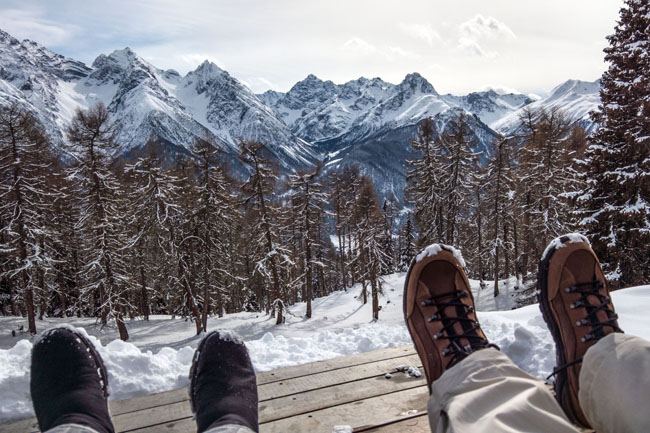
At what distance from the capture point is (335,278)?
46062 mm

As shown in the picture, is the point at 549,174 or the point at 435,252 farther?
the point at 549,174

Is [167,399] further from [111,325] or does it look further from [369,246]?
[111,325]

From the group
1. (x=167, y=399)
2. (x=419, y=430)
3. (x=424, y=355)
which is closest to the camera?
(x=419, y=430)

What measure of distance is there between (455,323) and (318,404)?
100 cm

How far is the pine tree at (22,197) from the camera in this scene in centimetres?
1439

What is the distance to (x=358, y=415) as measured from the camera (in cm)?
210

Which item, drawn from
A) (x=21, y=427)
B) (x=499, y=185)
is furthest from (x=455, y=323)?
(x=499, y=185)

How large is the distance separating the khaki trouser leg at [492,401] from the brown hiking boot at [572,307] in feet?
1.59

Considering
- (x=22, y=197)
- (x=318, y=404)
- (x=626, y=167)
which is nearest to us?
(x=318, y=404)

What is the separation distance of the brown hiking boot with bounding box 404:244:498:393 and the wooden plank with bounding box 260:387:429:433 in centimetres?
29

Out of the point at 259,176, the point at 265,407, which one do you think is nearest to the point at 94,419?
the point at 265,407

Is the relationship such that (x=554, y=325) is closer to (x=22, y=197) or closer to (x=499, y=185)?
(x=22, y=197)

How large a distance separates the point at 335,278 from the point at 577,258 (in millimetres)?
44344

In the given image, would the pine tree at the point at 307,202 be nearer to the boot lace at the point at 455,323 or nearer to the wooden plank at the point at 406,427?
the boot lace at the point at 455,323
